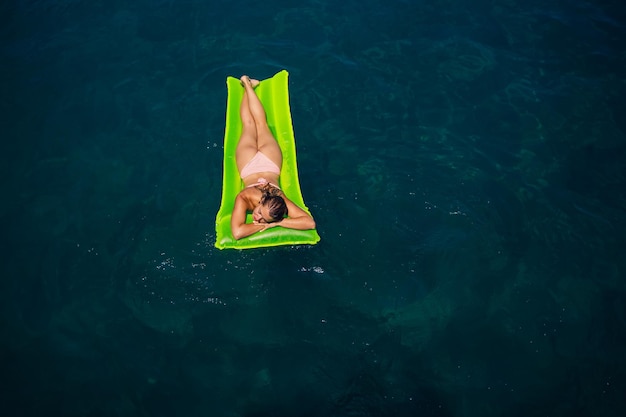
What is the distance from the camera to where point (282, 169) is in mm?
6680

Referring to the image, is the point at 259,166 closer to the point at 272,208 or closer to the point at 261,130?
the point at 261,130

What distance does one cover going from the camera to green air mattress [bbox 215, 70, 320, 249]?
5879mm

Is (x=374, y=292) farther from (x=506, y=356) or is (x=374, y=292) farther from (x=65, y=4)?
(x=65, y=4)

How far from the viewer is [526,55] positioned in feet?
28.6

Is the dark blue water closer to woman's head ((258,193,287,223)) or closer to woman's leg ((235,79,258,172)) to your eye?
woman's leg ((235,79,258,172))

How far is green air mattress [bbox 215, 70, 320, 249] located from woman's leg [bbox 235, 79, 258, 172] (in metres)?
0.16

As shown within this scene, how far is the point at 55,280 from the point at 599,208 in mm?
7479

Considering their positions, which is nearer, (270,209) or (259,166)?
(270,209)

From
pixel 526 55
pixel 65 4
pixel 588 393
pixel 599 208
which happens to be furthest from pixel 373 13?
pixel 588 393

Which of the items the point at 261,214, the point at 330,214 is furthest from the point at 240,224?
the point at 330,214

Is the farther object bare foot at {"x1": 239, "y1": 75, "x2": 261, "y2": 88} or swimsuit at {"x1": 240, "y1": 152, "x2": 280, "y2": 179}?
bare foot at {"x1": 239, "y1": 75, "x2": 261, "y2": 88}

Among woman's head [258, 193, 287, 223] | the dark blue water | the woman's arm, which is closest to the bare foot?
Answer: the dark blue water

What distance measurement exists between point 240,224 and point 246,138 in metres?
1.47

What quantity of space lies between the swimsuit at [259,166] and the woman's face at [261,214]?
0.74m
